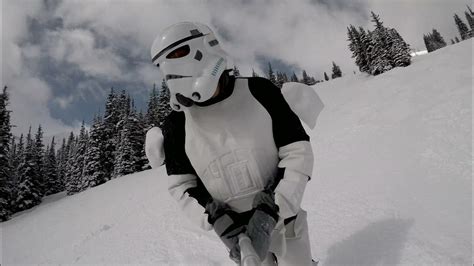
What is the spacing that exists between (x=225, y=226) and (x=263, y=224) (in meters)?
0.30

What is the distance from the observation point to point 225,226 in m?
1.99

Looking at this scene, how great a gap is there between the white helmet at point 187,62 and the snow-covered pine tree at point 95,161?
38032 millimetres

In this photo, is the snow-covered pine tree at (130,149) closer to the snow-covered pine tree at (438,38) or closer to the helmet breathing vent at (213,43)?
the helmet breathing vent at (213,43)

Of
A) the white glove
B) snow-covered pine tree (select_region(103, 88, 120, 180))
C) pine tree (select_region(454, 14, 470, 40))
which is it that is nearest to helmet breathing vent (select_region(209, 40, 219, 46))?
the white glove

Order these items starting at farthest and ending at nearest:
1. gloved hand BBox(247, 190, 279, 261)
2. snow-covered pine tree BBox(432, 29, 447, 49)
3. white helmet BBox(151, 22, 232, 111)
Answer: snow-covered pine tree BBox(432, 29, 447, 49), white helmet BBox(151, 22, 232, 111), gloved hand BBox(247, 190, 279, 261)

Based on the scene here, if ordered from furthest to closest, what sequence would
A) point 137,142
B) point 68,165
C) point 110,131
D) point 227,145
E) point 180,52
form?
point 68,165 < point 110,131 < point 137,142 < point 227,145 < point 180,52

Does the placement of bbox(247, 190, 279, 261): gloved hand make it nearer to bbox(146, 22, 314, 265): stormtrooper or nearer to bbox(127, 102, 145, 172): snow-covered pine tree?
bbox(146, 22, 314, 265): stormtrooper

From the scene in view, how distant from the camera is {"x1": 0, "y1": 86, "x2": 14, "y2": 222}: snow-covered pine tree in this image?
25.3 m

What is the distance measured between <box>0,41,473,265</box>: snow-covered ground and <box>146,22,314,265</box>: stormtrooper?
5.64ft

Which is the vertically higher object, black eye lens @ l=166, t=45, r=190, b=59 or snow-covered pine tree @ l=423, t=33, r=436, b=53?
snow-covered pine tree @ l=423, t=33, r=436, b=53

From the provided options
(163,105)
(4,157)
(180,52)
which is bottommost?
(180,52)

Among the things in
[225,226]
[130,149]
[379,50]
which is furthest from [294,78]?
[225,226]

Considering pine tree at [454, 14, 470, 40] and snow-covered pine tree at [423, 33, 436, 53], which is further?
snow-covered pine tree at [423, 33, 436, 53]

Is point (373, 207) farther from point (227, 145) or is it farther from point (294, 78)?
point (294, 78)
